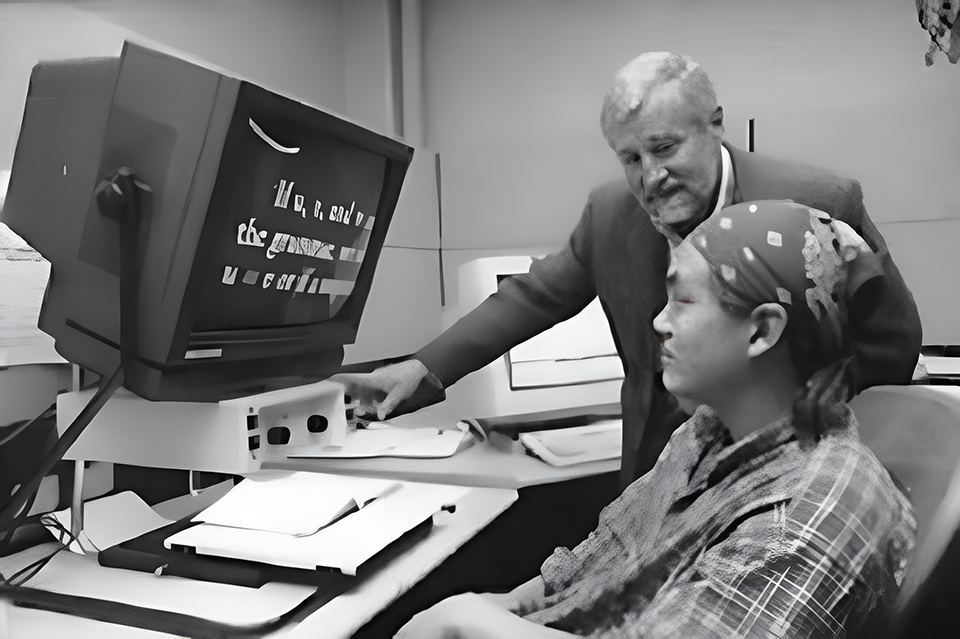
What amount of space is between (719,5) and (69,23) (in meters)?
1.06

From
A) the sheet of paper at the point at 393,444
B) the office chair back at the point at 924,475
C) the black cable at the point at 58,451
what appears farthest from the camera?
the sheet of paper at the point at 393,444

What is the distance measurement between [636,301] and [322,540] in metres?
0.59

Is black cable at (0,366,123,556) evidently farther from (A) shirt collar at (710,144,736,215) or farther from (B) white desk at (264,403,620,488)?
(A) shirt collar at (710,144,736,215)

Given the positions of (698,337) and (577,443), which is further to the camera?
(577,443)

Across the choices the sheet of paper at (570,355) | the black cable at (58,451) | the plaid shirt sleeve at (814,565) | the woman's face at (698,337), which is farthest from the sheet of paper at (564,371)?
the black cable at (58,451)

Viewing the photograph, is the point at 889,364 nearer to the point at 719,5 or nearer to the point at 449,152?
the point at 719,5

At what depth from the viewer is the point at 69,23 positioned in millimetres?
1313

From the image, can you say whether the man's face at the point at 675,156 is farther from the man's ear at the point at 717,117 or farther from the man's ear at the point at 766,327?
the man's ear at the point at 766,327

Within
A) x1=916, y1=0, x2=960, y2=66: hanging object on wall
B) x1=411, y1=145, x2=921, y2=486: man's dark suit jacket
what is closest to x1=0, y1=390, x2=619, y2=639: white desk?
x1=411, y1=145, x2=921, y2=486: man's dark suit jacket

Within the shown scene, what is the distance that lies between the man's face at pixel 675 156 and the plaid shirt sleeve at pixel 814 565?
42 cm

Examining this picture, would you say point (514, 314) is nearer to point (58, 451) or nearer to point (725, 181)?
point (725, 181)

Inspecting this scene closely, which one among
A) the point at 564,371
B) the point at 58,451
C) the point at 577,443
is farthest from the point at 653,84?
the point at 58,451

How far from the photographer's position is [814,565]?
38.3 inches

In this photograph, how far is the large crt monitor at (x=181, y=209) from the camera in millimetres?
1151
